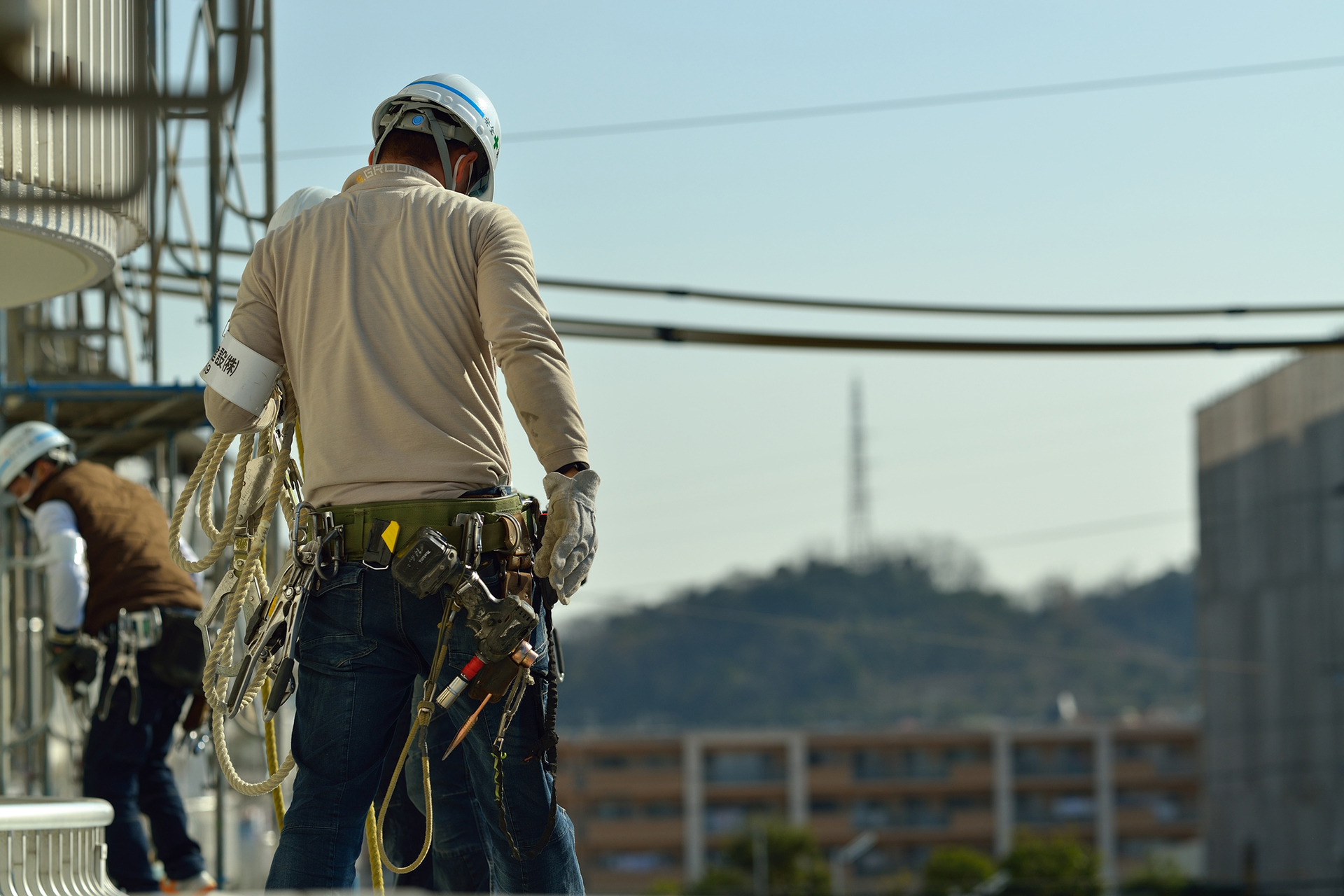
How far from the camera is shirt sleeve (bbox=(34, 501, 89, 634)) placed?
243 inches

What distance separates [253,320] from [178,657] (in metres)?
2.87

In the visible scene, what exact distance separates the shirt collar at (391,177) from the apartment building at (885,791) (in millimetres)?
108646

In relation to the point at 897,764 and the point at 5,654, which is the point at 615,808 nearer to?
the point at 897,764

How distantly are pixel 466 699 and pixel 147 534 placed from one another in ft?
10.9

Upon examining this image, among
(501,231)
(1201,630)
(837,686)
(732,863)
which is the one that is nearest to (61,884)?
(501,231)

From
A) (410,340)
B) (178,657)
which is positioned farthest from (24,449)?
(410,340)

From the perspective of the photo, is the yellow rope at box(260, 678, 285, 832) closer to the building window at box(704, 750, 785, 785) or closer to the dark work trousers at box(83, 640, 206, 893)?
the dark work trousers at box(83, 640, 206, 893)

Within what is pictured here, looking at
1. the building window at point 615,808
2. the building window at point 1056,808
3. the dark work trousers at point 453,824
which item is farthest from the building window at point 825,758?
the dark work trousers at point 453,824

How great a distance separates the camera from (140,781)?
20.8ft

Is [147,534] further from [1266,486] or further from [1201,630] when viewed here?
[1201,630]

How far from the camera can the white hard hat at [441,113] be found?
384 centimetres

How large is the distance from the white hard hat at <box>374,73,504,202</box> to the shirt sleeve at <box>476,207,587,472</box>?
441mm

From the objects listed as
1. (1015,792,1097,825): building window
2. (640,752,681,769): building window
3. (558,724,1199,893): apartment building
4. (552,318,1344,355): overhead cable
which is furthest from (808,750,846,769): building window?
(552,318,1344,355): overhead cable

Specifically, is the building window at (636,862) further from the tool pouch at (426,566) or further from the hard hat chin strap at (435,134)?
the tool pouch at (426,566)
